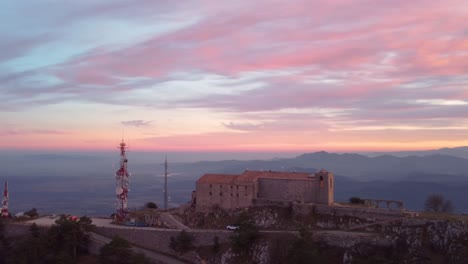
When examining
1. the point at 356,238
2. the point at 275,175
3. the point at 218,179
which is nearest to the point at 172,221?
the point at 218,179

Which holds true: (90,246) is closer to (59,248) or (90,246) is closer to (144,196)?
(59,248)

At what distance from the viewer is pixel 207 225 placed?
189 ft

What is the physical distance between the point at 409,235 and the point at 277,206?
1644cm

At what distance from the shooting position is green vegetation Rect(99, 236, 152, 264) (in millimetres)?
46594

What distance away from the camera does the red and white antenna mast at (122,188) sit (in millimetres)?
63250

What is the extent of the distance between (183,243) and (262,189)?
1316cm

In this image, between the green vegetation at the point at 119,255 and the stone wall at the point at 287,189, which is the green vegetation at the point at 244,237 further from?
the stone wall at the point at 287,189

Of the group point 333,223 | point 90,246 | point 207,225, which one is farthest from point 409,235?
point 90,246

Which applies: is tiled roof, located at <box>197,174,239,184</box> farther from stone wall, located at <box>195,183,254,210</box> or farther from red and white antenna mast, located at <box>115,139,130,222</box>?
red and white antenna mast, located at <box>115,139,130,222</box>

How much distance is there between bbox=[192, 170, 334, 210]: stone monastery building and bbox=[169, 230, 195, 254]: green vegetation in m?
8.47

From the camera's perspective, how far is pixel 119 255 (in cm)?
4738

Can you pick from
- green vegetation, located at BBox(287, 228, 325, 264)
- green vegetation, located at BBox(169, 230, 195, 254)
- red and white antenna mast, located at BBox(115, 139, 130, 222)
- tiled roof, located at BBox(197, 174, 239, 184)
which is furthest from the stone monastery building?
green vegetation, located at BBox(287, 228, 325, 264)

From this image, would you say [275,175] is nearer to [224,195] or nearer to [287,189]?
[287,189]

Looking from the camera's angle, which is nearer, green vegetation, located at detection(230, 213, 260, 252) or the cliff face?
the cliff face
